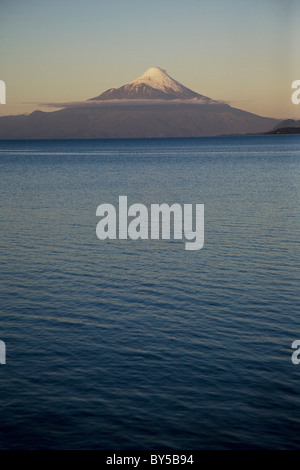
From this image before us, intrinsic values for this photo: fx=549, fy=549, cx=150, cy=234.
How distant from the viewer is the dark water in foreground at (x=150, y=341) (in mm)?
16062

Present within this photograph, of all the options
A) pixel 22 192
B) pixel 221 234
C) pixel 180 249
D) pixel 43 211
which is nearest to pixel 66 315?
pixel 180 249

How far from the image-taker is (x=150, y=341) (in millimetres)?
22141

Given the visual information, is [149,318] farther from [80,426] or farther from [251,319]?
[80,426]

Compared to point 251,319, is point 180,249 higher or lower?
higher

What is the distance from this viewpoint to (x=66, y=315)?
2538cm

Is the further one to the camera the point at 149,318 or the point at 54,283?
the point at 54,283

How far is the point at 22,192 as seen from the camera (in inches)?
3174

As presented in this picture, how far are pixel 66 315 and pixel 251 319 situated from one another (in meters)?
8.41

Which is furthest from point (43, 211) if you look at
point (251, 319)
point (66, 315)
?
point (251, 319)

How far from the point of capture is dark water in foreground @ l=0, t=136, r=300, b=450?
16.1 meters
